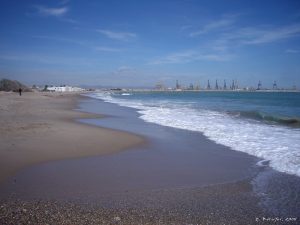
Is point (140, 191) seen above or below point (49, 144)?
below

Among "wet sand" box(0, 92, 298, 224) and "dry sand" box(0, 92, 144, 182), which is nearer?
"wet sand" box(0, 92, 298, 224)

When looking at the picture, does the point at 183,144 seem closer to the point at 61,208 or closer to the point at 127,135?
the point at 127,135

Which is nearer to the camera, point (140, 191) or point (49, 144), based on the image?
point (140, 191)

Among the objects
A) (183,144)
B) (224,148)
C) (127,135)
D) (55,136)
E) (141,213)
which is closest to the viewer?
(141,213)

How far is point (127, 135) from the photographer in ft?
42.0

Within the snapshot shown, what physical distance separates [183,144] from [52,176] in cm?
540

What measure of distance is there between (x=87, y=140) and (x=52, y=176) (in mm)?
4480

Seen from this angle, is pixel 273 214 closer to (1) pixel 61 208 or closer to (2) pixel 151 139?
(1) pixel 61 208

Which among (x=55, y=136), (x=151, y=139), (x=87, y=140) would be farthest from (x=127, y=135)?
(x=55, y=136)

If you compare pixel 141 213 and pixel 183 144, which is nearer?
pixel 141 213

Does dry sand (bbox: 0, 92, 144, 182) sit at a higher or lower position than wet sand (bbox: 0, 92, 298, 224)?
higher

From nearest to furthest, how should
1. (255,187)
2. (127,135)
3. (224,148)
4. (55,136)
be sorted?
(255,187) → (224,148) → (55,136) → (127,135)

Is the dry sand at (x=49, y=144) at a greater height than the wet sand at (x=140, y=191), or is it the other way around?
the dry sand at (x=49, y=144)

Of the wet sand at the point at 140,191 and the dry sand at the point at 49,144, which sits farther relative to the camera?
the dry sand at the point at 49,144
